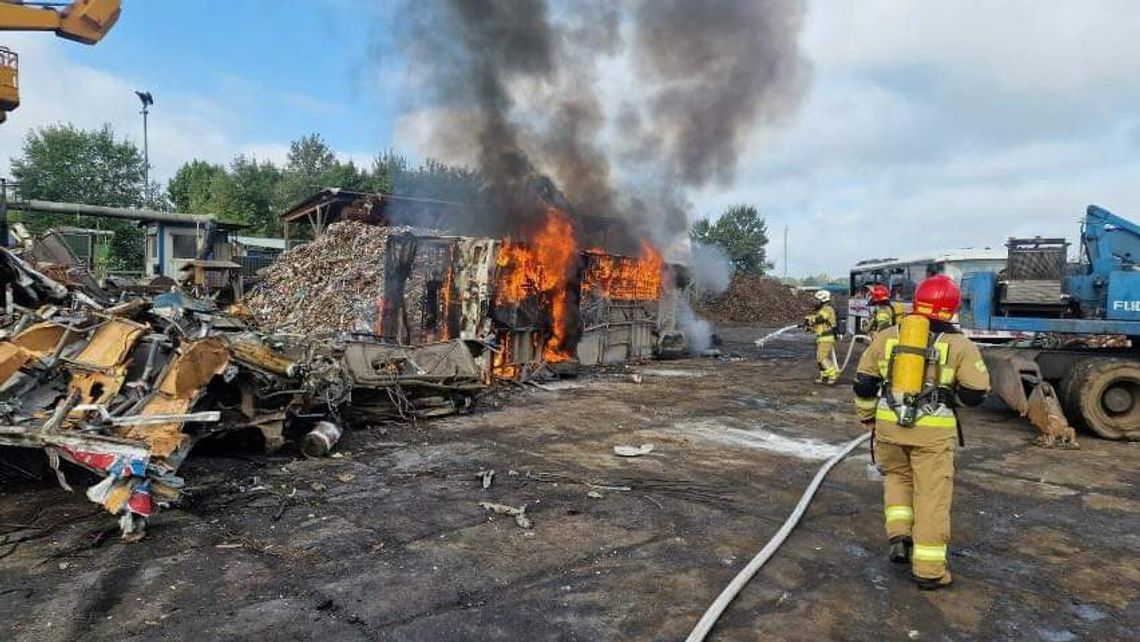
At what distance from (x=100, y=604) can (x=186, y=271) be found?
62.4 feet

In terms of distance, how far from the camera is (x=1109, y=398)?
26.0 ft

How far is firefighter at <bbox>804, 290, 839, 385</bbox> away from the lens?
38.8 ft

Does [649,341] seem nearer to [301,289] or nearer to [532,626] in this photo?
[301,289]

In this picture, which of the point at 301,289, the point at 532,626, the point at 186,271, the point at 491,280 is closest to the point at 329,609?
the point at 532,626

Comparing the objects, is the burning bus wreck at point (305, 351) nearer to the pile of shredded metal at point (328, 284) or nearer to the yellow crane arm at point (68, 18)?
the pile of shredded metal at point (328, 284)

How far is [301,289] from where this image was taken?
747 inches

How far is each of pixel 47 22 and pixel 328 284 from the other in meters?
10.9

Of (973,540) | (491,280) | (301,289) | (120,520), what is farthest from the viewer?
(301,289)

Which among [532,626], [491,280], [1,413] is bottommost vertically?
[532,626]

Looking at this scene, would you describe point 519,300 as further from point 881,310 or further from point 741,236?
point 741,236

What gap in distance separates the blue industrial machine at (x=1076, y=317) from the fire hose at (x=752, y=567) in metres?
4.08

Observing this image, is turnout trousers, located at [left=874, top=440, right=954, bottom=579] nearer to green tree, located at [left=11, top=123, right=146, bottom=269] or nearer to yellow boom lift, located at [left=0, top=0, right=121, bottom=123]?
yellow boom lift, located at [left=0, top=0, right=121, bottom=123]

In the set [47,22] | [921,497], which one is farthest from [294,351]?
[47,22]

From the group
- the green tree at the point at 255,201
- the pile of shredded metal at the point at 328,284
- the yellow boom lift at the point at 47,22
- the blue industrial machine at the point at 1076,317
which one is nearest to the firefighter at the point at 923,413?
the blue industrial machine at the point at 1076,317
